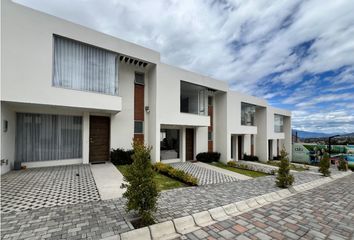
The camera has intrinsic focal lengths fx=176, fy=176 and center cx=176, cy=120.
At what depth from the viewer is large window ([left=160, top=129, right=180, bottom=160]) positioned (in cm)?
1348

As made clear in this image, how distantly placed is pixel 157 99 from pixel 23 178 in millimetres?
7596

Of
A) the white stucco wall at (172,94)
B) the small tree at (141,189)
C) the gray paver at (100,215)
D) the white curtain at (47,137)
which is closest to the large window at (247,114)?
the white stucco wall at (172,94)

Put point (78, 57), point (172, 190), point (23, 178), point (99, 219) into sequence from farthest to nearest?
point (78, 57)
point (23, 178)
point (172, 190)
point (99, 219)

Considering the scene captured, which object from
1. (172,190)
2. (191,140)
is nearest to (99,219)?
(172,190)

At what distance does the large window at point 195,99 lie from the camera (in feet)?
47.5

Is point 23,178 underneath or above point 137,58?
underneath

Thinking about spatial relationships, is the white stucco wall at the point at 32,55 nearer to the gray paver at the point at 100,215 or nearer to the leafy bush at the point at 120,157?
the leafy bush at the point at 120,157

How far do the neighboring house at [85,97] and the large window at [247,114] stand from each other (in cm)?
291

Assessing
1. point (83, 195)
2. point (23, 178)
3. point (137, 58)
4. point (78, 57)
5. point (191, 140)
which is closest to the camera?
point (83, 195)

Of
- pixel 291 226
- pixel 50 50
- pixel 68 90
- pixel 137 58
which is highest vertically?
pixel 137 58

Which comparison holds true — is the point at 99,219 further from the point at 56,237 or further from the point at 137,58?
the point at 137,58

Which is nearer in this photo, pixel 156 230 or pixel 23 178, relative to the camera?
pixel 156 230

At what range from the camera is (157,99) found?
454 inches

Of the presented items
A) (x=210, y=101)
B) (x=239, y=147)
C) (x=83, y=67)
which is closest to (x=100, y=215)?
(x=83, y=67)
